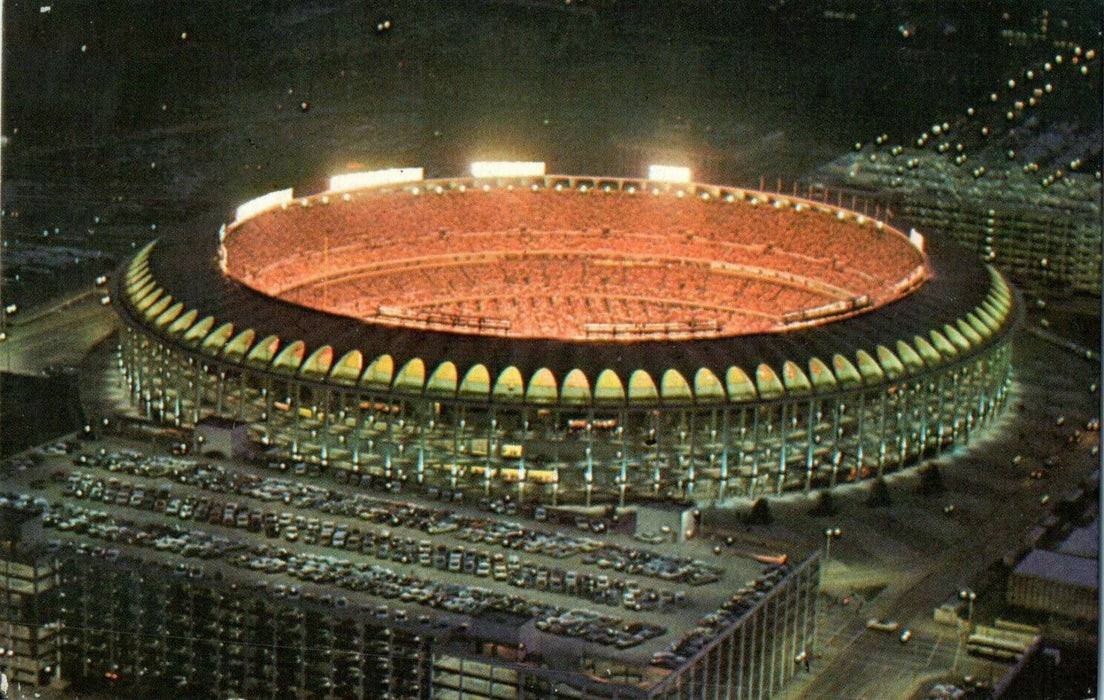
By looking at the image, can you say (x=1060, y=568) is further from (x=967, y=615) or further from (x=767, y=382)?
(x=767, y=382)

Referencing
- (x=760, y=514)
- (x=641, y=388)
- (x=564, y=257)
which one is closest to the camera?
(x=760, y=514)

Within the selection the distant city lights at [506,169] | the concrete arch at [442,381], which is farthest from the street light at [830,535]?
the distant city lights at [506,169]

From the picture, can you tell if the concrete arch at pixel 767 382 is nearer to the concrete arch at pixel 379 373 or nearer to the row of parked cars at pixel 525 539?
the concrete arch at pixel 379 373

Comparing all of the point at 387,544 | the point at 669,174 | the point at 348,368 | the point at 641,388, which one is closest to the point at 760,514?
the point at 641,388

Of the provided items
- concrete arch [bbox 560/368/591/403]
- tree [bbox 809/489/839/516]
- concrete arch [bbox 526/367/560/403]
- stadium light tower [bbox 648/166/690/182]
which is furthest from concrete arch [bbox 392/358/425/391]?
stadium light tower [bbox 648/166/690/182]

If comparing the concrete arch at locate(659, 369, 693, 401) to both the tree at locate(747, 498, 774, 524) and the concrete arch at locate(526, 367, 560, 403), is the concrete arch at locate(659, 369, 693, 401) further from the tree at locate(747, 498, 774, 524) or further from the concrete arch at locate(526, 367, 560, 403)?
the tree at locate(747, 498, 774, 524)
